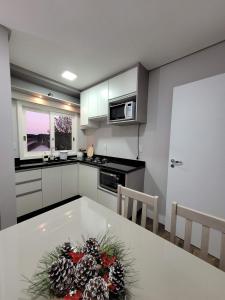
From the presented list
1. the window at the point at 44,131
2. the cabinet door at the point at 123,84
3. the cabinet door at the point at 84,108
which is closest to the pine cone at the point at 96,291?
the cabinet door at the point at 123,84

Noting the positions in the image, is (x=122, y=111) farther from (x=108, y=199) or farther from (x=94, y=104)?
(x=108, y=199)

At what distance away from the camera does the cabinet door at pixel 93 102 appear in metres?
2.75

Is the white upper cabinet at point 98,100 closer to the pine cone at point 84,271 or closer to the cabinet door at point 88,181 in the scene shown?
the cabinet door at point 88,181

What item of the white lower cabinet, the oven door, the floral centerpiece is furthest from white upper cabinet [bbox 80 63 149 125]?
the floral centerpiece

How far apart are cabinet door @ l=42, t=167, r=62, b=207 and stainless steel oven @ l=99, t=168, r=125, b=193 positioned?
0.83m

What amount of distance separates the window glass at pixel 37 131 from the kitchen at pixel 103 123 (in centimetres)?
5

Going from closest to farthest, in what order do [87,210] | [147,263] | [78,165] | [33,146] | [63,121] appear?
[147,263], [87,210], [33,146], [78,165], [63,121]

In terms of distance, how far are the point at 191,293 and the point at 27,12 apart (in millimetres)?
2223

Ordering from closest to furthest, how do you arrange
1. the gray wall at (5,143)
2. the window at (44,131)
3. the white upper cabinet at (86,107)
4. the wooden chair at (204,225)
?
the wooden chair at (204,225) → the gray wall at (5,143) → the window at (44,131) → the white upper cabinet at (86,107)

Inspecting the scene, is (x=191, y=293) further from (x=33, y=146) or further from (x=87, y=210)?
(x=33, y=146)

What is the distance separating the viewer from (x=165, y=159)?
7.13 ft

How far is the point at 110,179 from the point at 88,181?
63 centimetres

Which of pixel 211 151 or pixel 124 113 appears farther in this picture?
pixel 124 113

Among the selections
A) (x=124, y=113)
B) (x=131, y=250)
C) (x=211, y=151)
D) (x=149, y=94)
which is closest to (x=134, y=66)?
(x=149, y=94)
